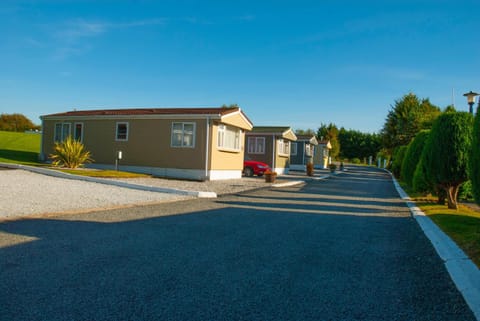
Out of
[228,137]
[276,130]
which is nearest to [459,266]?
[228,137]

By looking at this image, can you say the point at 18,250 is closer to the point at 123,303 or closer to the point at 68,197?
the point at 123,303

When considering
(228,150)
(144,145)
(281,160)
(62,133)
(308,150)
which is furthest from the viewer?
(308,150)

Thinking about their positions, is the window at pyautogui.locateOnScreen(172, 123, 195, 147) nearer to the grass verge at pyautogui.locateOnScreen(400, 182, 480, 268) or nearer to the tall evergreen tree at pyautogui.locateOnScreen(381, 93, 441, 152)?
the grass verge at pyautogui.locateOnScreen(400, 182, 480, 268)

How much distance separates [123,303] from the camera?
3.15 metres

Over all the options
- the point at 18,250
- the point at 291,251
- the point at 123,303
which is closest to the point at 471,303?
the point at 291,251

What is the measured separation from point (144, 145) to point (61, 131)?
701 centimetres

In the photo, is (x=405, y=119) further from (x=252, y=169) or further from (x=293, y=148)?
(x=252, y=169)

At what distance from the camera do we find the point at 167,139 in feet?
65.7

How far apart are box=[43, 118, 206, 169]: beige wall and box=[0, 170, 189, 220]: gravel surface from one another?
6335mm

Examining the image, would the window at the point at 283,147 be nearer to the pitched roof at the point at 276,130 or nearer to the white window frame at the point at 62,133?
the pitched roof at the point at 276,130

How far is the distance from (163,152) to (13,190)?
9912 millimetres

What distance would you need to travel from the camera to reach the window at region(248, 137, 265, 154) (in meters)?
30.8

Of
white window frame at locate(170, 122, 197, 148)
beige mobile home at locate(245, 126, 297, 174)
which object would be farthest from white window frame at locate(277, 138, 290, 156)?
white window frame at locate(170, 122, 197, 148)

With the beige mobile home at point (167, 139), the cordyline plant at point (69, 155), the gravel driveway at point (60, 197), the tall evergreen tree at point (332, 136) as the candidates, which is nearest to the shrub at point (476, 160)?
the gravel driveway at point (60, 197)
